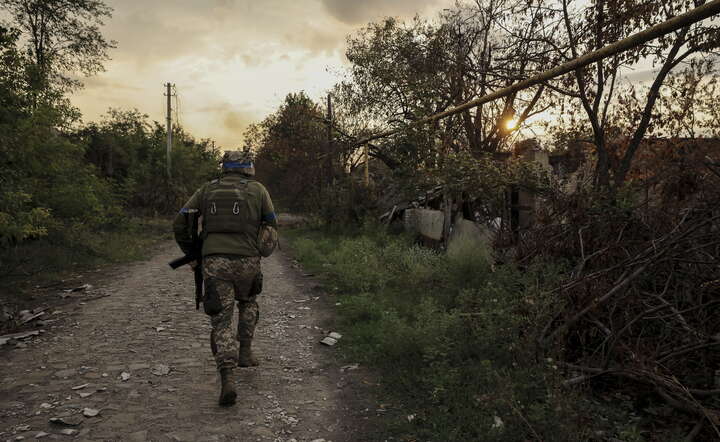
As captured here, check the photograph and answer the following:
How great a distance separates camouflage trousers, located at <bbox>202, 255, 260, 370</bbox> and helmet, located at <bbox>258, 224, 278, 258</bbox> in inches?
4.5

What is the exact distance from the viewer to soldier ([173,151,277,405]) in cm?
405

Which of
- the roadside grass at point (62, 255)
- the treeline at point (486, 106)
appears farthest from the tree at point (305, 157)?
the roadside grass at point (62, 255)

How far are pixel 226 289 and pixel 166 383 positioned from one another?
1075mm

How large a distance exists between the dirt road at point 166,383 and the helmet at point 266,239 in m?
1.26

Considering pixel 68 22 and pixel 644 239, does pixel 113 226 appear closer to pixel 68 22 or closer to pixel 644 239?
pixel 68 22

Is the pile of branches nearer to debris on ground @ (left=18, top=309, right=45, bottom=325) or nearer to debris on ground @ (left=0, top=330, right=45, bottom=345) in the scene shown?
debris on ground @ (left=0, top=330, right=45, bottom=345)

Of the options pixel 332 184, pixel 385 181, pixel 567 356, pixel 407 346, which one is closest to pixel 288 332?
pixel 407 346

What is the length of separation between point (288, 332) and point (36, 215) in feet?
16.0

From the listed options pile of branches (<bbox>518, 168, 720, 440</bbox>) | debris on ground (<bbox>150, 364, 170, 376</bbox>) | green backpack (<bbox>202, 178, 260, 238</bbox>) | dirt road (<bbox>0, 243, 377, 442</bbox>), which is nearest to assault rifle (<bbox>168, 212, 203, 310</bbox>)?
green backpack (<bbox>202, 178, 260, 238</bbox>)

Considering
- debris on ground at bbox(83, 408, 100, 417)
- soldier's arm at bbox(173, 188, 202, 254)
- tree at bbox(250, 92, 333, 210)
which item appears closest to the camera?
debris on ground at bbox(83, 408, 100, 417)

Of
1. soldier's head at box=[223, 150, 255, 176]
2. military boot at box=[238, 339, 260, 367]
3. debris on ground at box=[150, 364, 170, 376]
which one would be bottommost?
debris on ground at box=[150, 364, 170, 376]

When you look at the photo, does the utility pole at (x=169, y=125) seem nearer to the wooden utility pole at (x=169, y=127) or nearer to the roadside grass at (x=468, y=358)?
the wooden utility pole at (x=169, y=127)

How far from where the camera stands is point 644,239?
4699mm

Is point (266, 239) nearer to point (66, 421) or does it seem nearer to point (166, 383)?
point (166, 383)
